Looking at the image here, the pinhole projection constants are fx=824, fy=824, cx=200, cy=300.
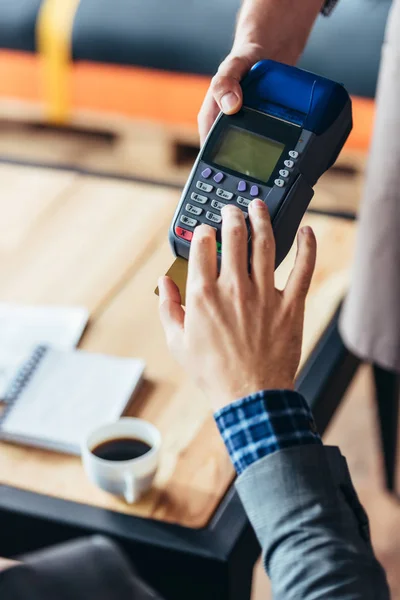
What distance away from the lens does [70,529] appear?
87 cm

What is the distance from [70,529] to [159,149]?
1409 millimetres

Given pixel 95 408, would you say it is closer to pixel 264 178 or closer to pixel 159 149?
pixel 264 178

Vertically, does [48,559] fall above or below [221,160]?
below

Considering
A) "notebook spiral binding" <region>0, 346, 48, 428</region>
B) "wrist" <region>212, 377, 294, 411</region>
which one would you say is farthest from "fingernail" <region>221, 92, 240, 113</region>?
"notebook spiral binding" <region>0, 346, 48, 428</region>

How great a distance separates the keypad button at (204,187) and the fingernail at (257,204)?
0.05m

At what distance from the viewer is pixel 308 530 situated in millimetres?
556

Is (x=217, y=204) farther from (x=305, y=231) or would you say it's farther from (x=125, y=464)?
(x=125, y=464)

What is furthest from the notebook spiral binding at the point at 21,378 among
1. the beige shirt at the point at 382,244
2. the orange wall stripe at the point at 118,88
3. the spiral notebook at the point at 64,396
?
the orange wall stripe at the point at 118,88

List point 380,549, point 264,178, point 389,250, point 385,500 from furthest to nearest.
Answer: point 385,500 < point 380,549 < point 389,250 < point 264,178

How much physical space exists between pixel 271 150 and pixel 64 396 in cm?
49

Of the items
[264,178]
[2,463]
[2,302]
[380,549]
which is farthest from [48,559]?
[380,549]

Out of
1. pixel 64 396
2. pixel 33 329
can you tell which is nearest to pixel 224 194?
pixel 64 396

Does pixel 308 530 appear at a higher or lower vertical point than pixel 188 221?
lower

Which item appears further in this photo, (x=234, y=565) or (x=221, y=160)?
(x=234, y=565)
